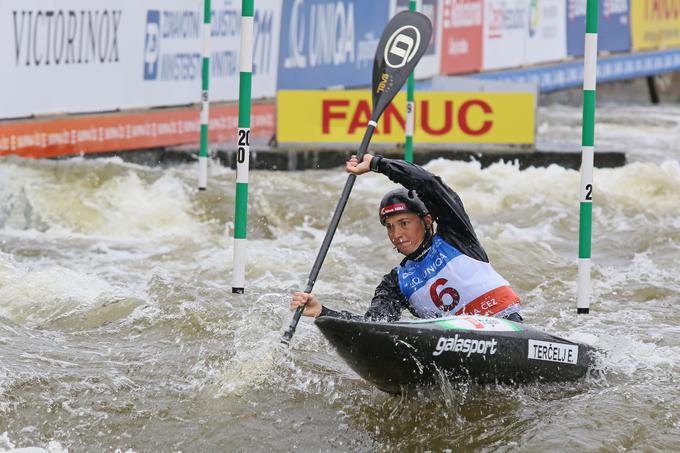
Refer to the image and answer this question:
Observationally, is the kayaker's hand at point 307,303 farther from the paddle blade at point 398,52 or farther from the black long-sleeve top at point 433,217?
the paddle blade at point 398,52

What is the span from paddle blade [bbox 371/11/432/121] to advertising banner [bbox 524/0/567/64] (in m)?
12.0

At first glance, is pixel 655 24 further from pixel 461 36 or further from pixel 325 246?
pixel 325 246

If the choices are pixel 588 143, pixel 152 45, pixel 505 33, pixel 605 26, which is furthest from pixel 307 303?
pixel 605 26

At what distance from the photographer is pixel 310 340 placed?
6168 millimetres

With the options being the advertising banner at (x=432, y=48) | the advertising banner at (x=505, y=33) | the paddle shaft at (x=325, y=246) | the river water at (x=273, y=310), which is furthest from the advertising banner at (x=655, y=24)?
the paddle shaft at (x=325, y=246)

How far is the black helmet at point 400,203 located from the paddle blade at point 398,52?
1.25 meters

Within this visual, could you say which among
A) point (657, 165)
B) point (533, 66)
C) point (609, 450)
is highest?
point (533, 66)

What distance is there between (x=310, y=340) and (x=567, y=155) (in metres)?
6.55

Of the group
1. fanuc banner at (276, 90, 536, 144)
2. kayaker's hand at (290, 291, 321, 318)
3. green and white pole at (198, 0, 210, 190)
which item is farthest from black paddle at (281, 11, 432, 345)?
fanuc banner at (276, 90, 536, 144)

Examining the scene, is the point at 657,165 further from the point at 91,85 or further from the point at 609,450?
the point at 609,450

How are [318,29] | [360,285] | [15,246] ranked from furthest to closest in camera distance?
[318,29], [15,246], [360,285]

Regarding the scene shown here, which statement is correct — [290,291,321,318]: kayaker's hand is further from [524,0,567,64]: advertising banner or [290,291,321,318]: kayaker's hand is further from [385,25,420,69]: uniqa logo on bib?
[524,0,567,64]: advertising banner

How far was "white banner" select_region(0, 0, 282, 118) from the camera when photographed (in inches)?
393

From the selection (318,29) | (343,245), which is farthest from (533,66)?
(343,245)
